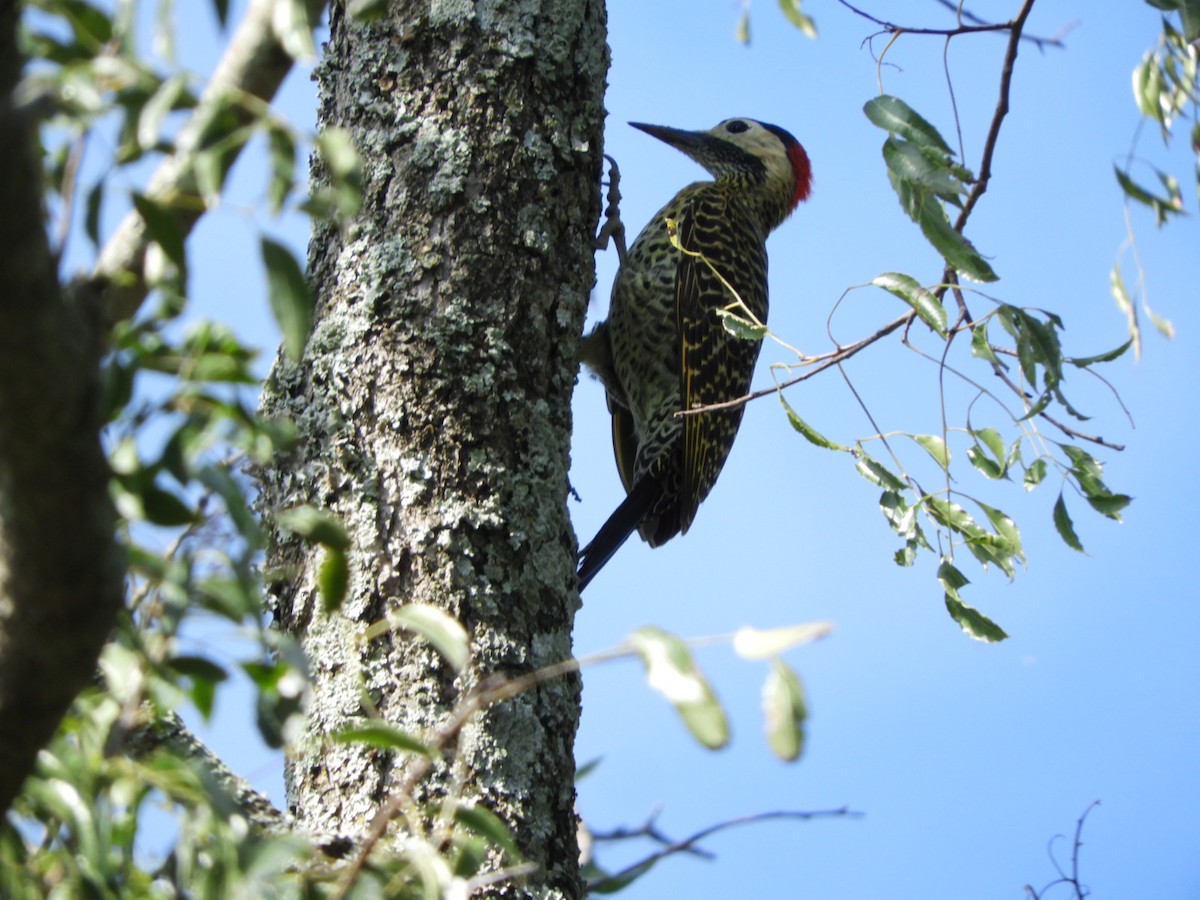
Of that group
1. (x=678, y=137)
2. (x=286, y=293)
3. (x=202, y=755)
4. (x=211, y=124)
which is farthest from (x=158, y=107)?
(x=678, y=137)

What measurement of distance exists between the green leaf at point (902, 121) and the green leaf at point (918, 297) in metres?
0.20

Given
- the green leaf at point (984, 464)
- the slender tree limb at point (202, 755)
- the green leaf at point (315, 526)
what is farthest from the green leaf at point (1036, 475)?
the green leaf at point (315, 526)

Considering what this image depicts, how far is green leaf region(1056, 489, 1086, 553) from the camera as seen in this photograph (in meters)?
2.13

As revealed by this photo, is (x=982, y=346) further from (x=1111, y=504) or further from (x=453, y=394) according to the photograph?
(x=453, y=394)

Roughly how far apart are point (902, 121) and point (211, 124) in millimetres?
1178

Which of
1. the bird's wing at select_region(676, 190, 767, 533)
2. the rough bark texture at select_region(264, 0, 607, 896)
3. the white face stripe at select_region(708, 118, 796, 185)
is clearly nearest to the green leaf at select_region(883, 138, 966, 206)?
the rough bark texture at select_region(264, 0, 607, 896)

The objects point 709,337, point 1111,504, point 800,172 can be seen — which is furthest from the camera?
point 800,172

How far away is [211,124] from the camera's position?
0.87 meters

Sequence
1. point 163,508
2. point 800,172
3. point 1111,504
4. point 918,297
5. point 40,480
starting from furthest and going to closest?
point 800,172, point 1111,504, point 918,297, point 163,508, point 40,480

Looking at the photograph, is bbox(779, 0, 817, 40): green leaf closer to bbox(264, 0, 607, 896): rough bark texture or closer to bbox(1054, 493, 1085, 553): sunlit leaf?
bbox(264, 0, 607, 896): rough bark texture

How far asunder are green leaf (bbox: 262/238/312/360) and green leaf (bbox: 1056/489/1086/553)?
5.26ft

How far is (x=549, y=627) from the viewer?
5.98 ft

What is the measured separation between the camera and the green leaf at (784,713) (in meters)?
0.89

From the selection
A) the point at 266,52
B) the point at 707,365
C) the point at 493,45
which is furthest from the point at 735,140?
the point at 266,52
